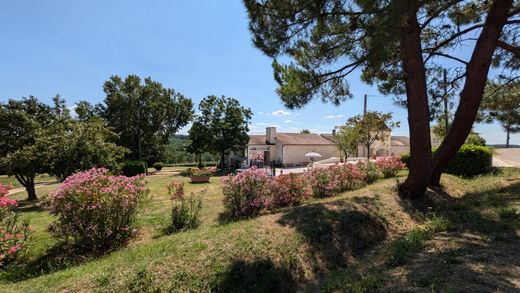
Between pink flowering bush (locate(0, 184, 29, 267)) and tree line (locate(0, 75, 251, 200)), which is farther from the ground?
tree line (locate(0, 75, 251, 200))

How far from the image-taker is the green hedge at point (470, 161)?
36.5ft

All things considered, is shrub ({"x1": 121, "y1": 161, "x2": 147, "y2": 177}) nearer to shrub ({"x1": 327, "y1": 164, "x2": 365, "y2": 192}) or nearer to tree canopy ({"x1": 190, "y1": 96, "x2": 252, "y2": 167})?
tree canopy ({"x1": 190, "y1": 96, "x2": 252, "y2": 167})

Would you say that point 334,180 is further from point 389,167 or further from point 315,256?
point 315,256

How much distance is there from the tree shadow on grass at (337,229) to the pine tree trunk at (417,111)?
1.65 metres

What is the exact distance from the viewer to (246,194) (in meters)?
6.86

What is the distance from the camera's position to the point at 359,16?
5164mm

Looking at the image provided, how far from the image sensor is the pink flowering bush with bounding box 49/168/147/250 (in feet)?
17.0

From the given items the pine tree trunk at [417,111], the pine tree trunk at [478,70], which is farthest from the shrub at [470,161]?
the pine tree trunk at [417,111]

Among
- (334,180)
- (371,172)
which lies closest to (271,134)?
(371,172)

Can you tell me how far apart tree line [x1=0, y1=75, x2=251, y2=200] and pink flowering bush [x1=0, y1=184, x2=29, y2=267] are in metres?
6.15

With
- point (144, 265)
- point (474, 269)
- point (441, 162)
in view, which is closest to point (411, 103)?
point (441, 162)

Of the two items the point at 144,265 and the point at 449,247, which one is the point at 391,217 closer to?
the point at 449,247

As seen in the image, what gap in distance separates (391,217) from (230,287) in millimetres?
4098

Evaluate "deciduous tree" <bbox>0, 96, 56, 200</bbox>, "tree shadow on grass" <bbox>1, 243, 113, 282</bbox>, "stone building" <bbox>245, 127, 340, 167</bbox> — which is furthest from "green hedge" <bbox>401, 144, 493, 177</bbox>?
"stone building" <bbox>245, 127, 340, 167</bbox>
